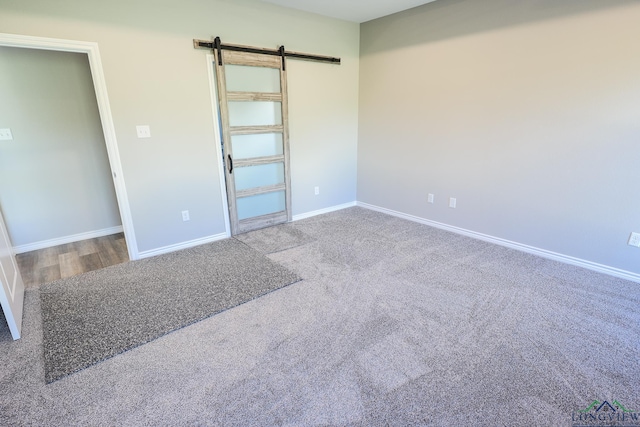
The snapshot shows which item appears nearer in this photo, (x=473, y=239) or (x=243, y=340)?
(x=243, y=340)

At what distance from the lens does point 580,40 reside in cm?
266

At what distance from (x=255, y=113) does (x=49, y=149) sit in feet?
7.77

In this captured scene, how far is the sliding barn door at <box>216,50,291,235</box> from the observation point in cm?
353

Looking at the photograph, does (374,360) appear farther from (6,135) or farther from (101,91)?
(6,135)

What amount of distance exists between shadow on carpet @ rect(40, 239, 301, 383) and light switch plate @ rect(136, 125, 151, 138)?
129cm

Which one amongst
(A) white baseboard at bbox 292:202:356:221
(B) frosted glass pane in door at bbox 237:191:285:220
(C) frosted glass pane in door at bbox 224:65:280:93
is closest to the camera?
(C) frosted glass pane in door at bbox 224:65:280:93

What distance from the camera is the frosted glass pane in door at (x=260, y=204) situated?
398cm

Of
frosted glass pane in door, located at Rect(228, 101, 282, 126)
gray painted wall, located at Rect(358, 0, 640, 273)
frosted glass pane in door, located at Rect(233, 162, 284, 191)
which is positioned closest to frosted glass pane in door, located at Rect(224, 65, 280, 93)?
frosted glass pane in door, located at Rect(228, 101, 282, 126)

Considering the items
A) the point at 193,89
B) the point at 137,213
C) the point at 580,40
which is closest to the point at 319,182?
the point at 193,89

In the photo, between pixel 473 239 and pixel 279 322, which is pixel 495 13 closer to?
pixel 473 239

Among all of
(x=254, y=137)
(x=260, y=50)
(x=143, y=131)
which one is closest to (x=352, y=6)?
(x=260, y=50)

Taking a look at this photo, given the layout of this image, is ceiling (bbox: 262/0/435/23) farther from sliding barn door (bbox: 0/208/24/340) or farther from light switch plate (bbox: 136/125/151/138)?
sliding barn door (bbox: 0/208/24/340)

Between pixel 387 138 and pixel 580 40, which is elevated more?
pixel 580 40

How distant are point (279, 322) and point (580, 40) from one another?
Result: 346 centimetres
